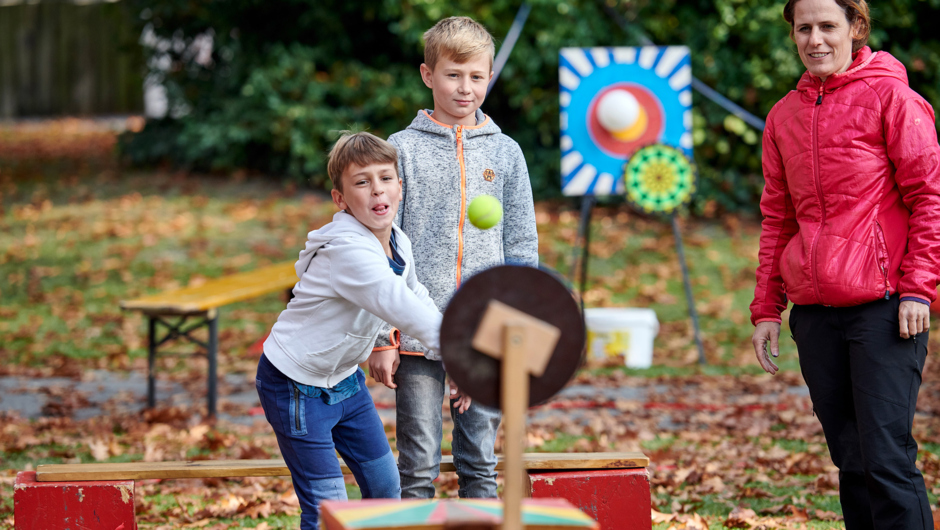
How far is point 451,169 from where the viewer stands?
3010 mm

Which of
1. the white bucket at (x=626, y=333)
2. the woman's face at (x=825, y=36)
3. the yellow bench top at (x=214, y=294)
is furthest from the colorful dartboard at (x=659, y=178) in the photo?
the woman's face at (x=825, y=36)

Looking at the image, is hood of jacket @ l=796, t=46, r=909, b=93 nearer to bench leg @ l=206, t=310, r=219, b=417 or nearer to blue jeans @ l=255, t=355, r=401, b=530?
blue jeans @ l=255, t=355, r=401, b=530

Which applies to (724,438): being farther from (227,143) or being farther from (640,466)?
(227,143)

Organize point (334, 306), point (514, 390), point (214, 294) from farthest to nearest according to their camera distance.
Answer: point (214, 294) → point (334, 306) → point (514, 390)

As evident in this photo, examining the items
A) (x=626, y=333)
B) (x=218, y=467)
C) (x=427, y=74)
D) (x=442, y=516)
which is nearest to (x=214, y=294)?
(x=218, y=467)

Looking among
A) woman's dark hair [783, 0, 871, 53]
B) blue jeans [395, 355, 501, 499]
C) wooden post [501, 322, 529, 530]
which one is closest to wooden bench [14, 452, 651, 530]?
blue jeans [395, 355, 501, 499]

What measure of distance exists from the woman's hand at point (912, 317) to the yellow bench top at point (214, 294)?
11.7ft

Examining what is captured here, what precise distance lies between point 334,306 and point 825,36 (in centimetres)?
163

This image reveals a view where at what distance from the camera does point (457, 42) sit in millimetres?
2900

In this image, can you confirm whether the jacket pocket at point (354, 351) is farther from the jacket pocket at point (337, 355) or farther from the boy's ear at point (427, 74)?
the boy's ear at point (427, 74)

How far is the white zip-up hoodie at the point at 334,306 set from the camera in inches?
100.0

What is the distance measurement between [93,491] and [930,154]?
271cm

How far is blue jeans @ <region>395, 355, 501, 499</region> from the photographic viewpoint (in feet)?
9.56

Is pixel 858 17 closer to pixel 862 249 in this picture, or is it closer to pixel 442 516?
pixel 862 249
